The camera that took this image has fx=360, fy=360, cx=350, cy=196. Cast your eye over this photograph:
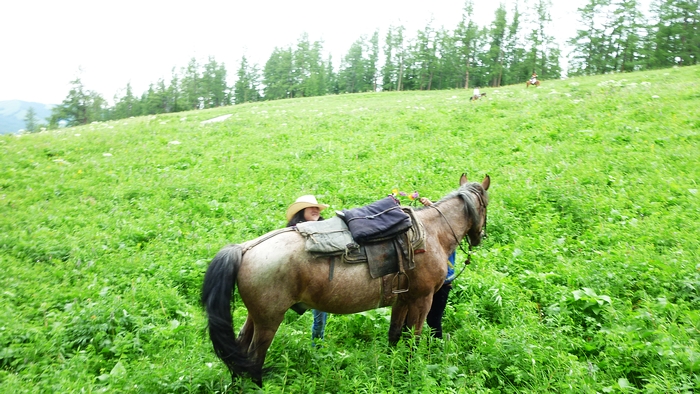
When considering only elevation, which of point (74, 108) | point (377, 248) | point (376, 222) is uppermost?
point (74, 108)

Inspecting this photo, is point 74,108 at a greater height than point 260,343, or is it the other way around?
point 74,108

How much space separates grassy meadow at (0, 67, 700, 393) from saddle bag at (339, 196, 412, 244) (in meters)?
1.45

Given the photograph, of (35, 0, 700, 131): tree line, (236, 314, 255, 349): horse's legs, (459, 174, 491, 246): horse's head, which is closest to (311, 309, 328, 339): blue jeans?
(236, 314, 255, 349): horse's legs

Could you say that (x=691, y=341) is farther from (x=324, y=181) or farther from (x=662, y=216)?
(x=324, y=181)

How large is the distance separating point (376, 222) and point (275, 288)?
1.35 meters

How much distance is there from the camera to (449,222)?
16.0 feet

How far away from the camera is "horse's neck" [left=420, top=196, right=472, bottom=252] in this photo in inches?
189

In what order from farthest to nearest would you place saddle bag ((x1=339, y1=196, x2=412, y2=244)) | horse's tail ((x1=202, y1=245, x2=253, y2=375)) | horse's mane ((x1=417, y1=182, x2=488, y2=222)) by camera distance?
1. horse's mane ((x1=417, y1=182, x2=488, y2=222))
2. saddle bag ((x1=339, y1=196, x2=412, y2=244))
3. horse's tail ((x1=202, y1=245, x2=253, y2=375))

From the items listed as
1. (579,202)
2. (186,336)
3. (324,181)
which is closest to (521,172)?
(579,202)

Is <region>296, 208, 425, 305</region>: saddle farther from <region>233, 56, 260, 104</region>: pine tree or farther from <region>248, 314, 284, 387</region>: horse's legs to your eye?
<region>233, 56, 260, 104</region>: pine tree

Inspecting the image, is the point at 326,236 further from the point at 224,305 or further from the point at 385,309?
the point at 385,309

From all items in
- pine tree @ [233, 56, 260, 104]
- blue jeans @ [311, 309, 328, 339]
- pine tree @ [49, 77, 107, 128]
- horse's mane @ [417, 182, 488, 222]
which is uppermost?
pine tree @ [233, 56, 260, 104]

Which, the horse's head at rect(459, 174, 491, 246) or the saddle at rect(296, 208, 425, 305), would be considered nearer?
the saddle at rect(296, 208, 425, 305)

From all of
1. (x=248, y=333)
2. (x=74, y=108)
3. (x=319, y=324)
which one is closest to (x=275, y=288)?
(x=248, y=333)
